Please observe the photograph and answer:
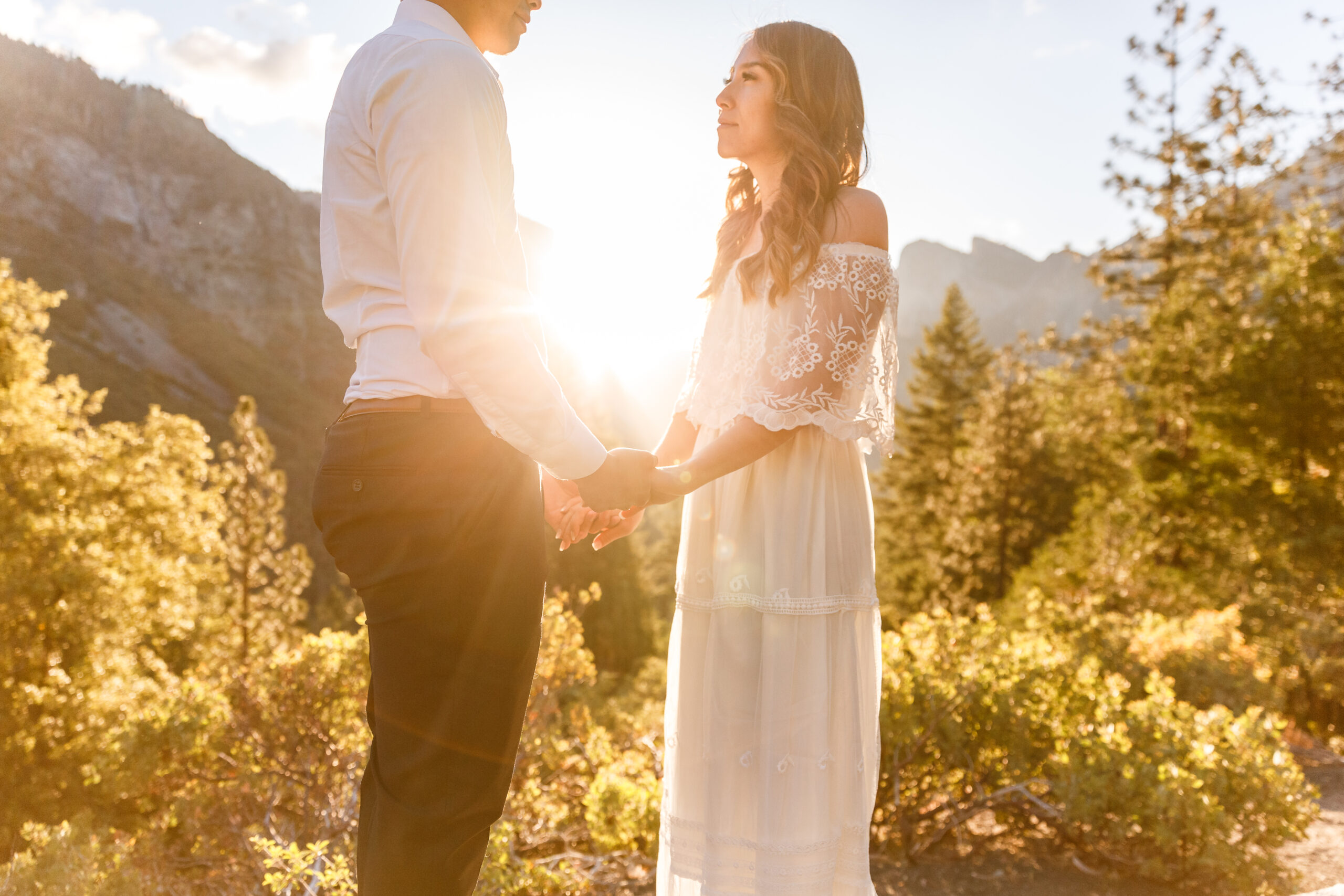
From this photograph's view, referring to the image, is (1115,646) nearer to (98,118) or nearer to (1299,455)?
(1299,455)

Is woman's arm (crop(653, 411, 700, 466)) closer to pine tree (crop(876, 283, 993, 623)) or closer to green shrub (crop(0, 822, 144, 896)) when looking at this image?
green shrub (crop(0, 822, 144, 896))

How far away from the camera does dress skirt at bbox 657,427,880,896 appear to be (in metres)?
1.84

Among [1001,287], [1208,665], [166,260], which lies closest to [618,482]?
[1208,665]

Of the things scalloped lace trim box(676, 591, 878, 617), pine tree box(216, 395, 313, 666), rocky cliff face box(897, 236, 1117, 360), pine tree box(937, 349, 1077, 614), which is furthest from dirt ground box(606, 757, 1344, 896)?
rocky cliff face box(897, 236, 1117, 360)

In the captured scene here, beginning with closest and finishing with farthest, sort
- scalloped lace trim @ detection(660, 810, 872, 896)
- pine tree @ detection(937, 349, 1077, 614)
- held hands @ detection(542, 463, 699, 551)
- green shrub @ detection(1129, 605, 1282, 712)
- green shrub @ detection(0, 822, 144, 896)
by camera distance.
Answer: scalloped lace trim @ detection(660, 810, 872, 896) → held hands @ detection(542, 463, 699, 551) → green shrub @ detection(0, 822, 144, 896) → green shrub @ detection(1129, 605, 1282, 712) → pine tree @ detection(937, 349, 1077, 614)

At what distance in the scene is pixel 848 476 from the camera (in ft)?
6.53

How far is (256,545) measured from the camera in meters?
21.6

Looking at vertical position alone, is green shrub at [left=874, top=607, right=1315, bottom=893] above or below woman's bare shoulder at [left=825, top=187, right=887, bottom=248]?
below

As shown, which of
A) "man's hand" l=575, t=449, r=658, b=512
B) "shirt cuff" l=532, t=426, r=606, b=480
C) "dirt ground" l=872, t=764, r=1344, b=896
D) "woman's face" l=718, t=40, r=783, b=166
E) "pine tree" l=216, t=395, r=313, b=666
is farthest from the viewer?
"pine tree" l=216, t=395, r=313, b=666

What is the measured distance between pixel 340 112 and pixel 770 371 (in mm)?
Result: 1066

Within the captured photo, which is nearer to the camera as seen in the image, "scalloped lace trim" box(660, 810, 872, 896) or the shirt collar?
the shirt collar

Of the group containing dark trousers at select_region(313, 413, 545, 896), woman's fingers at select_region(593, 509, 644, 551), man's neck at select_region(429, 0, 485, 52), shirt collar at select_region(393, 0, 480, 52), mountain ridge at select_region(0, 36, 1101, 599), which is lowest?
dark trousers at select_region(313, 413, 545, 896)

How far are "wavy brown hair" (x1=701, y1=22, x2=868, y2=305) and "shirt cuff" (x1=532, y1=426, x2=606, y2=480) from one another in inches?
27.0

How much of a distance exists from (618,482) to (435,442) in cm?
39
